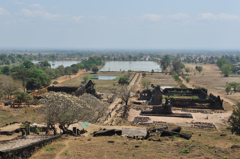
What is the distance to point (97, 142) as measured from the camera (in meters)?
19.0

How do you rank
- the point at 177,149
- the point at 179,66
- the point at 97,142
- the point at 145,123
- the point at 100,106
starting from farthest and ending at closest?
the point at 179,66, the point at 145,123, the point at 100,106, the point at 97,142, the point at 177,149

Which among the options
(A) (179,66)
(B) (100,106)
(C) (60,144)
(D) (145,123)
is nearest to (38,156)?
(C) (60,144)

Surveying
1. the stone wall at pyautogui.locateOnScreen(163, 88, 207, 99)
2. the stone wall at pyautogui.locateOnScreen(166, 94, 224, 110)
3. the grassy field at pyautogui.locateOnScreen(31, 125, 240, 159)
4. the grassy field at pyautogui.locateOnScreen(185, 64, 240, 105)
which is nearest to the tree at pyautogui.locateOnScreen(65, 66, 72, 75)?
the grassy field at pyautogui.locateOnScreen(185, 64, 240, 105)

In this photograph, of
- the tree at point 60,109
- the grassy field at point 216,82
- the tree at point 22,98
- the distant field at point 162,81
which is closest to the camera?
the tree at point 60,109

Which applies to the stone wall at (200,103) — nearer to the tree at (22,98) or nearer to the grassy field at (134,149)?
the grassy field at (134,149)

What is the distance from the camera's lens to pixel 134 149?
16875mm

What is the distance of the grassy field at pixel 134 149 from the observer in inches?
599

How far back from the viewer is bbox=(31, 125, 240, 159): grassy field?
49.9ft

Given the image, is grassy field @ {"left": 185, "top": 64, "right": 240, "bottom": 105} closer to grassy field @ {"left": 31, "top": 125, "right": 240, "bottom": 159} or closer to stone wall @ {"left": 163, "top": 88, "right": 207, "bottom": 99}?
stone wall @ {"left": 163, "top": 88, "right": 207, "bottom": 99}

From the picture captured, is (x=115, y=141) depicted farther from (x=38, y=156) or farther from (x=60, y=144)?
(x=38, y=156)

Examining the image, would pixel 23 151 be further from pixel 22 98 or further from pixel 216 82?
pixel 216 82

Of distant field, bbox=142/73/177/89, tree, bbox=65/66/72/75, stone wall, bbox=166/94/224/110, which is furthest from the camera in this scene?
tree, bbox=65/66/72/75

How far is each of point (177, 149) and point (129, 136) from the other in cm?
621

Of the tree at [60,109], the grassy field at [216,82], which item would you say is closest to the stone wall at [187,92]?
the grassy field at [216,82]
